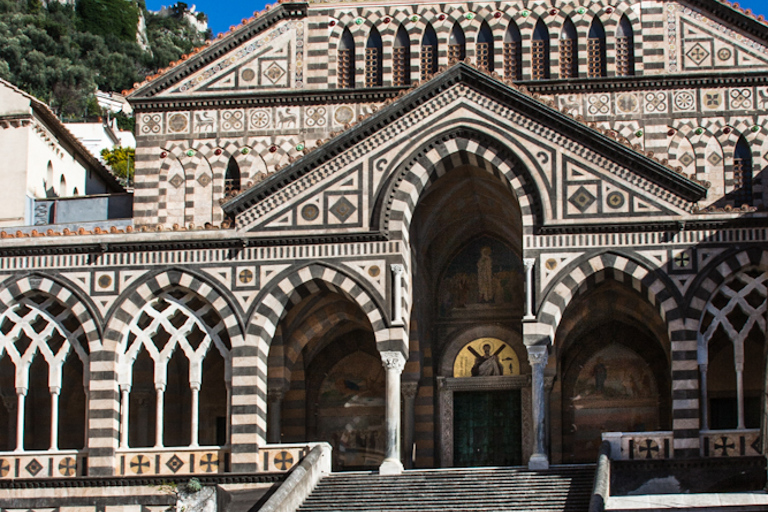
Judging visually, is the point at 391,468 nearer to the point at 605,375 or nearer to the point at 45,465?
the point at 605,375

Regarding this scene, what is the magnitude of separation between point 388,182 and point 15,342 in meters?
11.2

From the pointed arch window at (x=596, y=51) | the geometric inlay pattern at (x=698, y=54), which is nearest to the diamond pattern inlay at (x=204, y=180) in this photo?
the pointed arch window at (x=596, y=51)

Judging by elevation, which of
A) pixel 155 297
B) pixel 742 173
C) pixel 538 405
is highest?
pixel 742 173

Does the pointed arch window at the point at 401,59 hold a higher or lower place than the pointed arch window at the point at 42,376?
higher

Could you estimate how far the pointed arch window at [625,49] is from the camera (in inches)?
1564

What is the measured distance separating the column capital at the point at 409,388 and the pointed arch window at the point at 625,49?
35.7ft

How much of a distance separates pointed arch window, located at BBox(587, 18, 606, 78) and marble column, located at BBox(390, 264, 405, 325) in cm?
989

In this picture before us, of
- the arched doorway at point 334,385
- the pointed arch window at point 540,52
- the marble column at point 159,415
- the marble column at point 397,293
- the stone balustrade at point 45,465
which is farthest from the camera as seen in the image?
the pointed arch window at point 540,52

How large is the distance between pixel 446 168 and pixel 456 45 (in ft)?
23.1

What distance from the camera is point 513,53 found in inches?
1586

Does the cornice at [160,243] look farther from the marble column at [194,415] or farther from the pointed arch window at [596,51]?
the pointed arch window at [596,51]

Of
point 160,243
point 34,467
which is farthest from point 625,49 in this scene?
point 34,467

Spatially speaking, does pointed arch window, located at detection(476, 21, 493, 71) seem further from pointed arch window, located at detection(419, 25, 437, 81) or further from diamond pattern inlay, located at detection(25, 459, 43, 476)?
diamond pattern inlay, located at detection(25, 459, 43, 476)

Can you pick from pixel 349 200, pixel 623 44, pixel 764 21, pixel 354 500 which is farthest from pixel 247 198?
pixel 764 21
